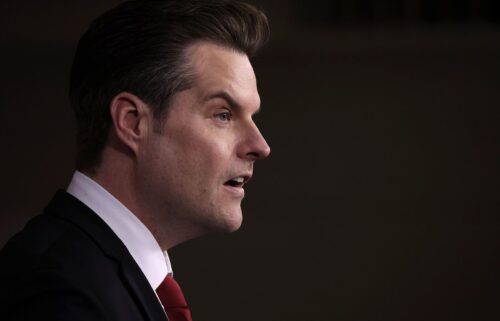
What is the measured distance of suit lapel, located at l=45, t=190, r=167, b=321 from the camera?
1033mm

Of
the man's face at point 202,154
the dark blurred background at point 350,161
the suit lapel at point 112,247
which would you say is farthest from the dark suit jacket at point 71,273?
the dark blurred background at point 350,161

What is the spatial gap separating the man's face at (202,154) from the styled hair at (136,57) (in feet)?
0.09

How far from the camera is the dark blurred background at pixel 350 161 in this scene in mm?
3398

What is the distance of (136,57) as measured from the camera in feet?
3.85

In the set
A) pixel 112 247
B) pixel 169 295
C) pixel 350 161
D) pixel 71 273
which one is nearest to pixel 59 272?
pixel 71 273

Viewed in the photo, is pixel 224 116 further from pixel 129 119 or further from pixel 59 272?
pixel 59 272

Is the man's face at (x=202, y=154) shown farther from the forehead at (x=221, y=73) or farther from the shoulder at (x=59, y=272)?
the shoulder at (x=59, y=272)

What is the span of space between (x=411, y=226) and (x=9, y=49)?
195 centimetres

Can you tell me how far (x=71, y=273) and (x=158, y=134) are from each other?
28 cm

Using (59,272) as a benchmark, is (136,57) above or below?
above

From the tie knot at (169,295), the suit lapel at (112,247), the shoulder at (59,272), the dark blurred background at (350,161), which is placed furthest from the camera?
the dark blurred background at (350,161)

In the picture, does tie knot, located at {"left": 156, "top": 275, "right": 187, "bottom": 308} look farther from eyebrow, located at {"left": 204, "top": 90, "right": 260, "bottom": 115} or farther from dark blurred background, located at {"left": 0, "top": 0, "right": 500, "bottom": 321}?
dark blurred background, located at {"left": 0, "top": 0, "right": 500, "bottom": 321}

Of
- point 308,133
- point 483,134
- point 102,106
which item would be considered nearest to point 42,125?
point 308,133

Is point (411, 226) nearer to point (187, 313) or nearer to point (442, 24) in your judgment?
point (442, 24)
